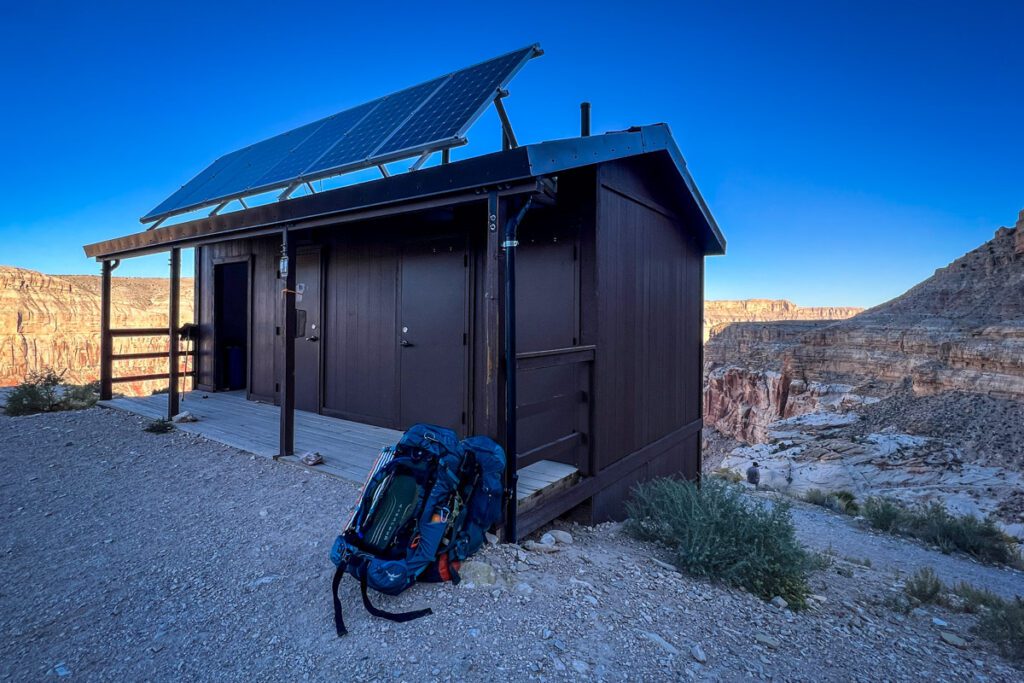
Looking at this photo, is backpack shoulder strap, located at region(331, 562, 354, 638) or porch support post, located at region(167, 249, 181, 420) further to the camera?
porch support post, located at region(167, 249, 181, 420)

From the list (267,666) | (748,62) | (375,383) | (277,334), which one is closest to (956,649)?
(267,666)

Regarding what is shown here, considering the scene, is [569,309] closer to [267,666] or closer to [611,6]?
[267,666]

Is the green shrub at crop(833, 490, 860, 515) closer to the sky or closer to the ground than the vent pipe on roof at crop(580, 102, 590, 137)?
closer to the ground

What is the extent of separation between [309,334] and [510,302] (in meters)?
4.69

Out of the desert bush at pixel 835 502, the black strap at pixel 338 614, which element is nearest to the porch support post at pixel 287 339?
the black strap at pixel 338 614

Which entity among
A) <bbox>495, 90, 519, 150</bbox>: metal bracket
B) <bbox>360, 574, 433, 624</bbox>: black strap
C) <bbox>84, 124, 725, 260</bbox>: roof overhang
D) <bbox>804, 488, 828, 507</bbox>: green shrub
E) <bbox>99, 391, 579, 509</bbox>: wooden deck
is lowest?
<bbox>804, 488, 828, 507</bbox>: green shrub

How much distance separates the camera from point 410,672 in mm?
2082

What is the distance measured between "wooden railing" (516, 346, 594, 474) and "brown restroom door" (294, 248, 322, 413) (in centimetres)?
362

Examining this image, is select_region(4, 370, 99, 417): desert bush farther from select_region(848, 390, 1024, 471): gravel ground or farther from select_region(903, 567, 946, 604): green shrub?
select_region(848, 390, 1024, 471): gravel ground

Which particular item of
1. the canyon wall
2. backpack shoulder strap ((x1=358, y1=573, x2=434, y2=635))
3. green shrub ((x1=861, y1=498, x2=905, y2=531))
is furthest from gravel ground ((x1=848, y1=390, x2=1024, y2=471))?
the canyon wall

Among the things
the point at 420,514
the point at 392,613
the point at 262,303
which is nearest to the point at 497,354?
the point at 420,514

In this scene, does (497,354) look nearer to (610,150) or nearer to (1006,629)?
(610,150)

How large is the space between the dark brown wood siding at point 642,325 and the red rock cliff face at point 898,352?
62.0ft

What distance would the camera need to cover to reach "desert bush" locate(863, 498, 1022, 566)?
6609mm
